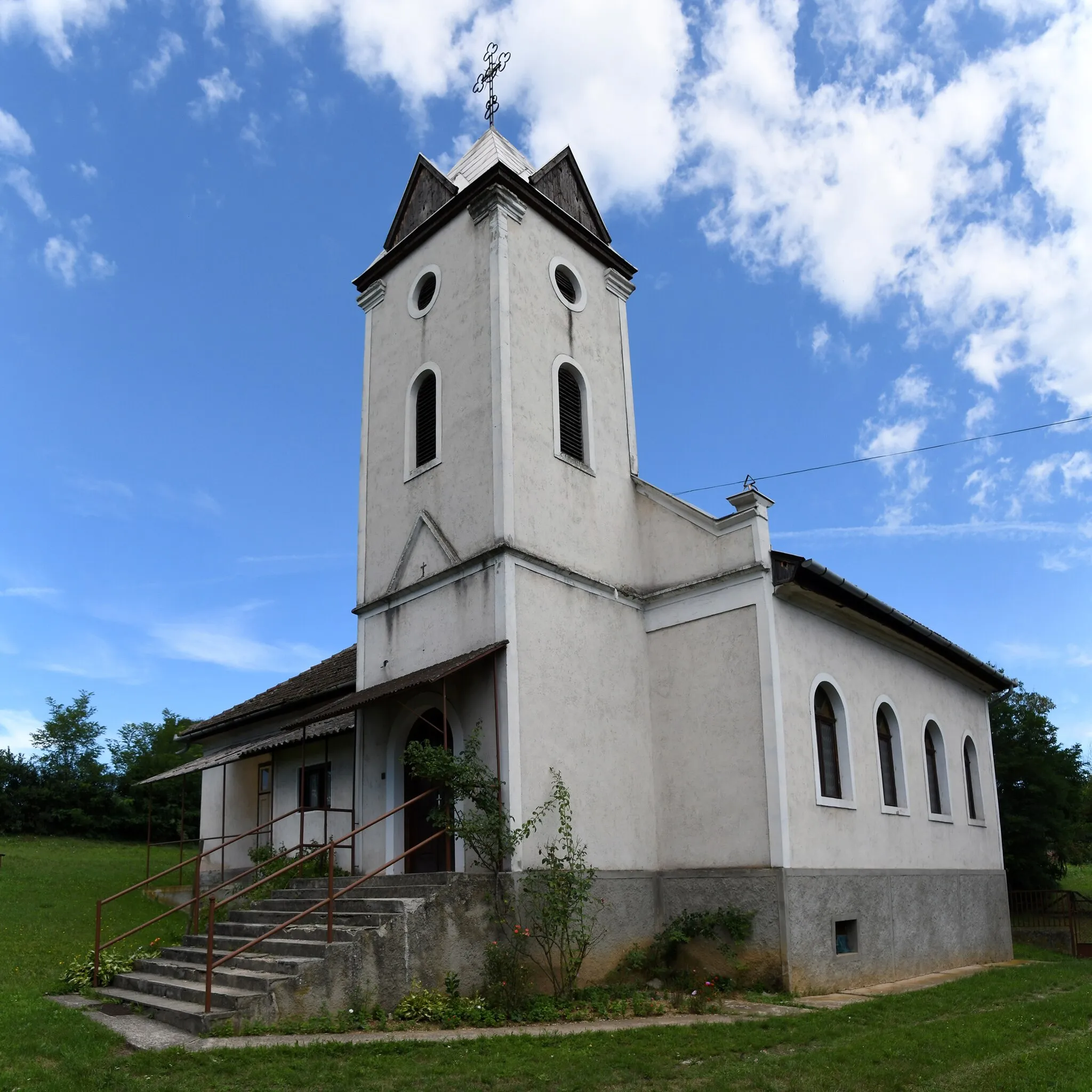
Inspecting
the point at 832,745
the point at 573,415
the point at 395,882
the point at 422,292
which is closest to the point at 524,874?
the point at 395,882

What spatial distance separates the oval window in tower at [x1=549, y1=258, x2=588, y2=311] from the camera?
1625 centimetres

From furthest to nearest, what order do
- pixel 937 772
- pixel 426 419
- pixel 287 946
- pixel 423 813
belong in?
pixel 937 772, pixel 426 419, pixel 423 813, pixel 287 946

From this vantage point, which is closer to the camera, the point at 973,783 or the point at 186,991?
the point at 186,991

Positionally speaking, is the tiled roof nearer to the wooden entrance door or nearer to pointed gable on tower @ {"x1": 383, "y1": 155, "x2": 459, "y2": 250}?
the wooden entrance door

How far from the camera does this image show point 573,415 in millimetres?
15844

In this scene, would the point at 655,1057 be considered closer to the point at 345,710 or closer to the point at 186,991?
the point at 186,991

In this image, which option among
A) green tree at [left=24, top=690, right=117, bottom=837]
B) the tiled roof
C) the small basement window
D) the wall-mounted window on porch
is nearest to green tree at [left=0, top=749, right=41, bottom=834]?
green tree at [left=24, top=690, right=117, bottom=837]

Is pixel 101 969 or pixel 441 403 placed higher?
pixel 441 403

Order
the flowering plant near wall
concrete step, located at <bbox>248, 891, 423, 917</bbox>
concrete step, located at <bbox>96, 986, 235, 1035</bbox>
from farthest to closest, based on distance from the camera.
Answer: the flowering plant near wall < concrete step, located at <bbox>248, 891, 423, 917</bbox> < concrete step, located at <bbox>96, 986, 235, 1035</bbox>

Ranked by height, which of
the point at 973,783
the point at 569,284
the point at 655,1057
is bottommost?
the point at 655,1057

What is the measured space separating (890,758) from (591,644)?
6.39 m

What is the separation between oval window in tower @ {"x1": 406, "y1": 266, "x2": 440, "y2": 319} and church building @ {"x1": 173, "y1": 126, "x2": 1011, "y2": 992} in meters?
0.05

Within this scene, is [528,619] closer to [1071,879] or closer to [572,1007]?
[572,1007]

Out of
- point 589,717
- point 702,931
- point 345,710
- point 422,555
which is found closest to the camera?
point 702,931
